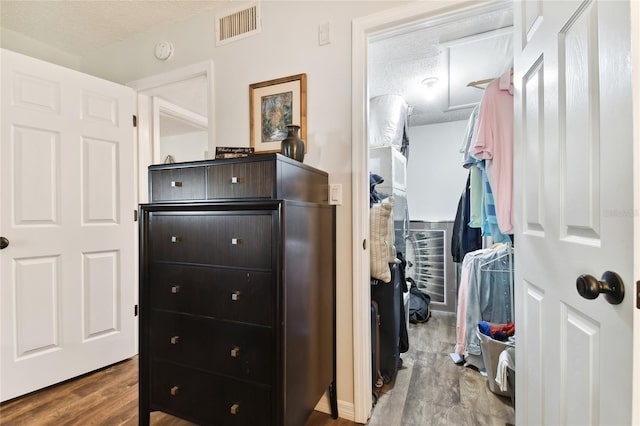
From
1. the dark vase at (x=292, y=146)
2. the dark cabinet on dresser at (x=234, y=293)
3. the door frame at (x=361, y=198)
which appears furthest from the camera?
the door frame at (x=361, y=198)

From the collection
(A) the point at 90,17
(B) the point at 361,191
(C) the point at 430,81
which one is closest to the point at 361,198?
(B) the point at 361,191

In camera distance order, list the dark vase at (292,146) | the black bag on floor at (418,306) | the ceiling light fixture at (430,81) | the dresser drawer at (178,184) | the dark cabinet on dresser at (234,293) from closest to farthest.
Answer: the dark cabinet on dresser at (234,293)
the dresser drawer at (178,184)
the dark vase at (292,146)
the ceiling light fixture at (430,81)
the black bag on floor at (418,306)

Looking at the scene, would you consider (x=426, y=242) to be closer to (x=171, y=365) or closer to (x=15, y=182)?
(x=171, y=365)

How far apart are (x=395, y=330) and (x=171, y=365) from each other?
139 cm

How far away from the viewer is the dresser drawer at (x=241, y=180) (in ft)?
3.99

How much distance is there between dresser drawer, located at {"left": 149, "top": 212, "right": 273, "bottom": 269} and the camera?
1205 millimetres

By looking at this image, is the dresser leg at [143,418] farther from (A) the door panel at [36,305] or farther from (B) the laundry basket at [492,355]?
(B) the laundry basket at [492,355]

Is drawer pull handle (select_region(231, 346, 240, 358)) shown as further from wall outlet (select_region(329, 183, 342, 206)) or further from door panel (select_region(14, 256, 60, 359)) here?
door panel (select_region(14, 256, 60, 359))

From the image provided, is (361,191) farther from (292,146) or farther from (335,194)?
(292,146)

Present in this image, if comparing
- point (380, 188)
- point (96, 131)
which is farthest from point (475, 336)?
point (96, 131)

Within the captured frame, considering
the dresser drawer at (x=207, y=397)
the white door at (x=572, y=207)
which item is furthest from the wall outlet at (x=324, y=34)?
the dresser drawer at (x=207, y=397)

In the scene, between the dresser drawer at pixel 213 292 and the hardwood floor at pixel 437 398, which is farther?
the hardwood floor at pixel 437 398

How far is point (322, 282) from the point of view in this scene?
1.51 metres

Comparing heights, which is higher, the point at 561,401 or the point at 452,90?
the point at 452,90
